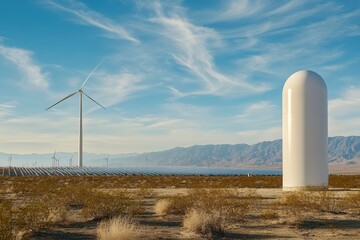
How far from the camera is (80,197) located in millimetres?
28328

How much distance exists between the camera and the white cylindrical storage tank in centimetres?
3753

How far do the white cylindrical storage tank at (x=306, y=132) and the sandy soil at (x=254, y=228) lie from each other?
14026 mm

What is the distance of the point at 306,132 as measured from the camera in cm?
3769

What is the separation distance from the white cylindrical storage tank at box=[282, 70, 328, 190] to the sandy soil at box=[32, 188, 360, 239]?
1403 centimetres

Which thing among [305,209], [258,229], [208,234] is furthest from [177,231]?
[305,209]

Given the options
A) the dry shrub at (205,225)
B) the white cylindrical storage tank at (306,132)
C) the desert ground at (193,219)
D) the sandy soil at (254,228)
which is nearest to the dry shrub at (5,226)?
the desert ground at (193,219)

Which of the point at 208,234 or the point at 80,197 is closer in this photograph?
the point at 208,234

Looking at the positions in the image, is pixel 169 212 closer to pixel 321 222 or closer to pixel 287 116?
pixel 321 222

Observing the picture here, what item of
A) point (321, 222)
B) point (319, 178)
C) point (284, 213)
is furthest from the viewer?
point (319, 178)

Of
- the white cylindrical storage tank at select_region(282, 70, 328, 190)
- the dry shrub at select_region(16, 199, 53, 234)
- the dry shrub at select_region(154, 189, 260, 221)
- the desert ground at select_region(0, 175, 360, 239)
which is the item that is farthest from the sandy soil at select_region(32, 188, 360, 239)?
the white cylindrical storage tank at select_region(282, 70, 328, 190)

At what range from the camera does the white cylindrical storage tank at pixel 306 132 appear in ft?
123

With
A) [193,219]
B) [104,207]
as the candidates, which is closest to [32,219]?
[104,207]

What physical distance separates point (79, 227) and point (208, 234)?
5826 mm

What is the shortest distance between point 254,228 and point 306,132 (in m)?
19.3
